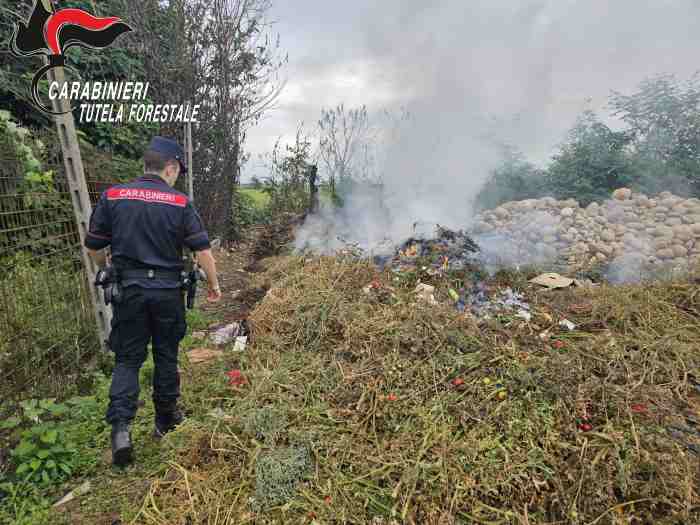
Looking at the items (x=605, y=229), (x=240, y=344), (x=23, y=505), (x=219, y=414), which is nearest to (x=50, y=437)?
(x=23, y=505)

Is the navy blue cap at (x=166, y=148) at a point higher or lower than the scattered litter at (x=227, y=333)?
higher

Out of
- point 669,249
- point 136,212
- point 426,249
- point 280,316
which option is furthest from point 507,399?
point 669,249

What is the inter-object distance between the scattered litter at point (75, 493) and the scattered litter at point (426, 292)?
2.99 metres

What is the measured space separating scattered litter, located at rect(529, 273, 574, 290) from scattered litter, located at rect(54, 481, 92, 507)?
4909 mm

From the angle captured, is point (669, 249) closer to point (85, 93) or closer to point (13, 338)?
point (13, 338)

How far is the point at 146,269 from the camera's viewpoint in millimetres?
2570

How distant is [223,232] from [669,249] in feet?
29.0

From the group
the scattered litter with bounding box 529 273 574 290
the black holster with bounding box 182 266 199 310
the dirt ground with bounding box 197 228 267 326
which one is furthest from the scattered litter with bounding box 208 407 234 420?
the scattered litter with bounding box 529 273 574 290

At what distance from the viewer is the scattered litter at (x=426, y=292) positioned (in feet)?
13.2

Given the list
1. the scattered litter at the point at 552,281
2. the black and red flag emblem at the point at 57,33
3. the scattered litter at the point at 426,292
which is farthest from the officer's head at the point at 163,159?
the scattered litter at the point at 552,281

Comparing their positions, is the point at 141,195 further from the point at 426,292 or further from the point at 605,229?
the point at 605,229

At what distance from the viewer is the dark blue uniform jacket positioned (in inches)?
99.7

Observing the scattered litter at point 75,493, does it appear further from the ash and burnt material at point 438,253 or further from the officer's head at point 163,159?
the ash and burnt material at point 438,253

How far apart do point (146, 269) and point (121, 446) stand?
1.12m
